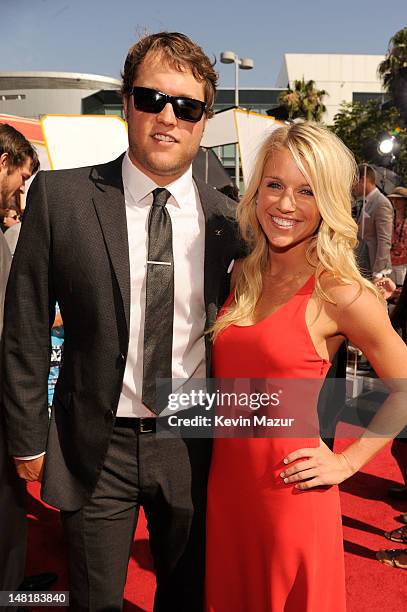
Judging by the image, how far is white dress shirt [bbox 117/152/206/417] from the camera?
1.88m

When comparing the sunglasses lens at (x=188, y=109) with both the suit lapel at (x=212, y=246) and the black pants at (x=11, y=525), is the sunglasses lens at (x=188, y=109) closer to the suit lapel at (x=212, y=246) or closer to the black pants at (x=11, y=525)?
the suit lapel at (x=212, y=246)

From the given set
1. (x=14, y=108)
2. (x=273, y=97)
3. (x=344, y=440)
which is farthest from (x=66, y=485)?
(x=273, y=97)

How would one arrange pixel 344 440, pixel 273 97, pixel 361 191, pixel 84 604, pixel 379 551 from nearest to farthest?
pixel 84 604 → pixel 379 551 → pixel 344 440 → pixel 361 191 → pixel 273 97

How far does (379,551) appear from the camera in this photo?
3385mm

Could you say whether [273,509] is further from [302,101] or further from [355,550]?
[302,101]

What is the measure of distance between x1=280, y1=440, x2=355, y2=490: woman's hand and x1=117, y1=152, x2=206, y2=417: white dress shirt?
1.54 feet

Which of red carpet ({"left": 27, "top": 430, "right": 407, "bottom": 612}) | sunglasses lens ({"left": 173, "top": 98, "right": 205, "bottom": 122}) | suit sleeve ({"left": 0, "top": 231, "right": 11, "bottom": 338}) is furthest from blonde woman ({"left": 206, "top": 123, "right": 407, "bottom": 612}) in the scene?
red carpet ({"left": 27, "top": 430, "right": 407, "bottom": 612})

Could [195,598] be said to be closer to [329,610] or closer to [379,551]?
[329,610]

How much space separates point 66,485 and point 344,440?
359 centimetres

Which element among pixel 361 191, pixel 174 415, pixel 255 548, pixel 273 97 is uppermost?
pixel 273 97

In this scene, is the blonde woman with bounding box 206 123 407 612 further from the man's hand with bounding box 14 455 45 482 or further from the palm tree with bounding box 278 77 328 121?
the palm tree with bounding box 278 77 328 121

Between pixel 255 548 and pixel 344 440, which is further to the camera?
pixel 344 440

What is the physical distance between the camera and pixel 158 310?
1848 mm

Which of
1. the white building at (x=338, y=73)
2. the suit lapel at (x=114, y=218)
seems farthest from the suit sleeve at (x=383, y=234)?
the white building at (x=338, y=73)
